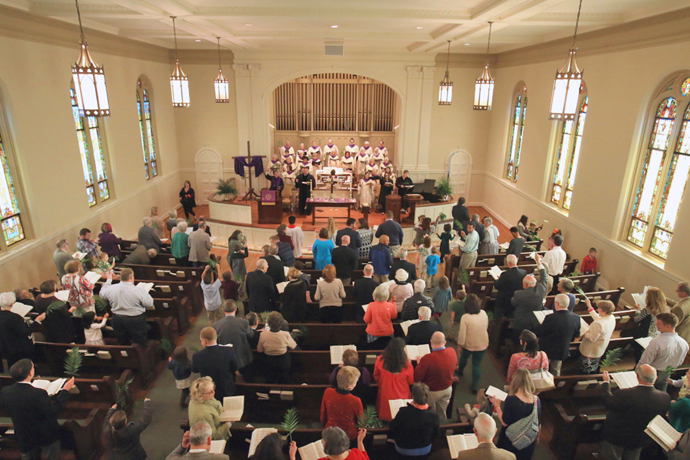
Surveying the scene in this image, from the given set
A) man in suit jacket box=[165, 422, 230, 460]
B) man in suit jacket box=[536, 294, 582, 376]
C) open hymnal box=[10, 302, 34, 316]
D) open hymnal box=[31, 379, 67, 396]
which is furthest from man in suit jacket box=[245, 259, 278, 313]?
man in suit jacket box=[536, 294, 582, 376]

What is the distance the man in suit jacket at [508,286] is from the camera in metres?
6.73

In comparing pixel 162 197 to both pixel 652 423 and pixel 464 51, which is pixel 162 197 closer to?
pixel 464 51

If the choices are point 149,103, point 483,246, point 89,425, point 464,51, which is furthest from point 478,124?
point 89,425

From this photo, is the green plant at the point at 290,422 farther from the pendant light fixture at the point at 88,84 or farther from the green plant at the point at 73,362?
the pendant light fixture at the point at 88,84

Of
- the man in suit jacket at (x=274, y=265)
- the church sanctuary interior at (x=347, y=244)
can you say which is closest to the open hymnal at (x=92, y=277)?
the church sanctuary interior at (x=347, y=244)

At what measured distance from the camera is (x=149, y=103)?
45.0ft

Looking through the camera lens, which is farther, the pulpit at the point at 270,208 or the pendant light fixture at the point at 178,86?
the pulpit at the point at 270,208

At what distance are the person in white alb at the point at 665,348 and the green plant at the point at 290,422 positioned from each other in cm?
391

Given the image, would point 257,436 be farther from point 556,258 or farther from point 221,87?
point 221,87

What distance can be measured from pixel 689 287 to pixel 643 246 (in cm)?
307

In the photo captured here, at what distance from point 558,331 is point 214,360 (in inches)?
158

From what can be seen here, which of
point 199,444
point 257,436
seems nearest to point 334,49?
point 257,436

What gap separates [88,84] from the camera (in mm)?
4840

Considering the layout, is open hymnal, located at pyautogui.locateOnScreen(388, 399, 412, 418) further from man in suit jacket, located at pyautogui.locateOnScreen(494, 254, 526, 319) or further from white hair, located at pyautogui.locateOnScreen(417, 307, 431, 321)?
man in suit jacket, located at pyautogui.locateOnScreen(494, 254, 526, 319)
